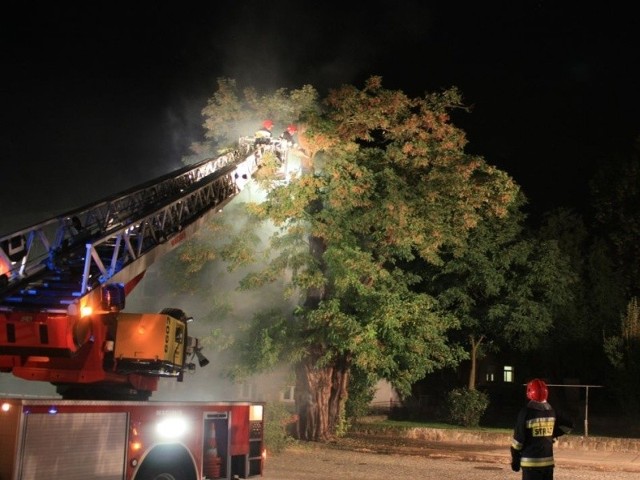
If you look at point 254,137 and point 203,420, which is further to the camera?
point 254,137

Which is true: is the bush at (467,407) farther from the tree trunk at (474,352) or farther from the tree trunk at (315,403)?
the tree trunk at (315,403)

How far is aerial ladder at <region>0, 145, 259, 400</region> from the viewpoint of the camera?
696 centimetres

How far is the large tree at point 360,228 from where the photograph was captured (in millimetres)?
16016

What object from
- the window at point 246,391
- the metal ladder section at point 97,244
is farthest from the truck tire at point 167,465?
the window at point 246,391

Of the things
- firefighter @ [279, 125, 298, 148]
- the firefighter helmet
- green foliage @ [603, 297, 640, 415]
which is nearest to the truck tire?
the firefighter helmet

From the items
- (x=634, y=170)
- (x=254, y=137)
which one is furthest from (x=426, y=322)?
(x=634, y=170)

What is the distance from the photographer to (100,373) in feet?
25.0

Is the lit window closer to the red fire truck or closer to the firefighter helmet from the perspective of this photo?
the red fire truck

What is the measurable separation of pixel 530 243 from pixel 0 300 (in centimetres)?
2346

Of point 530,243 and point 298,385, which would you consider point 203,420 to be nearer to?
point 298,385

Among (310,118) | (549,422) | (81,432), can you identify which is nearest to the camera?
(81,432)

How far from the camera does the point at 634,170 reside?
101 ft

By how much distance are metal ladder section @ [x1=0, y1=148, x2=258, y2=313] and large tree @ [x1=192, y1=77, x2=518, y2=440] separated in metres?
4.12

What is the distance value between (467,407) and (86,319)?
18657 millimetres
